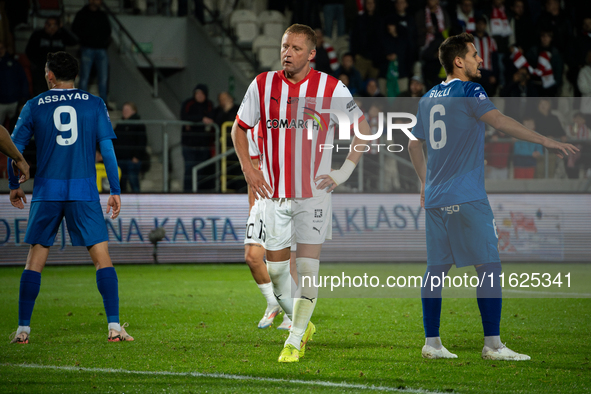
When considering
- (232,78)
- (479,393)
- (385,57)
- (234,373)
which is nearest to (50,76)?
(234,373)

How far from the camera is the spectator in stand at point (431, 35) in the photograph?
14.9 meters

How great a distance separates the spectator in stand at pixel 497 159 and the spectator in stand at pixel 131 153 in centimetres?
608

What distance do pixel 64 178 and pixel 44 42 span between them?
9.66 metres

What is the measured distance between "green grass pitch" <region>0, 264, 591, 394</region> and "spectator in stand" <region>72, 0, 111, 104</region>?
658 centimetres

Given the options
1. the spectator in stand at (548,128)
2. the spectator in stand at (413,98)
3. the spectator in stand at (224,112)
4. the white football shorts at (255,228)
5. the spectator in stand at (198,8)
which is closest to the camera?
the white football shorts at (255,228)

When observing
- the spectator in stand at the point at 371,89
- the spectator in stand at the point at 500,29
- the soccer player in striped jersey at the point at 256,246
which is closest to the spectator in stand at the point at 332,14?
the spectator in stand at the point at 371,89

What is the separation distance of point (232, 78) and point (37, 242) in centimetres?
1232

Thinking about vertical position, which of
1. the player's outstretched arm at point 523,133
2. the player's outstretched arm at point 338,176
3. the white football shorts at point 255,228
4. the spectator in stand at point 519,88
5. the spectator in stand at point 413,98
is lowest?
the white football shorts at point 255,228

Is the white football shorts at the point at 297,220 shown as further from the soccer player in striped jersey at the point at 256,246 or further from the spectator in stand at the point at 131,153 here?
the spectator in stand at the point at 131,153

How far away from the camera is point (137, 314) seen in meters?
Answer: 7.08

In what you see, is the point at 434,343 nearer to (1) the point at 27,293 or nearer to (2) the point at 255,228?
(2) the point at 255,228

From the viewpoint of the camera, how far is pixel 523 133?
4539 mm

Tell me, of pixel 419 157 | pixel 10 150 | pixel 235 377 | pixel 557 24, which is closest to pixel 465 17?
pixel 557 24

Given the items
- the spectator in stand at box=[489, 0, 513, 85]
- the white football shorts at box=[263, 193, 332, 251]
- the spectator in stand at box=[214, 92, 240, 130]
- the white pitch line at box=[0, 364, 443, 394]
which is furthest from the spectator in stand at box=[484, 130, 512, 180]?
the white pitch line at box=[0, 364, 443, 394]
